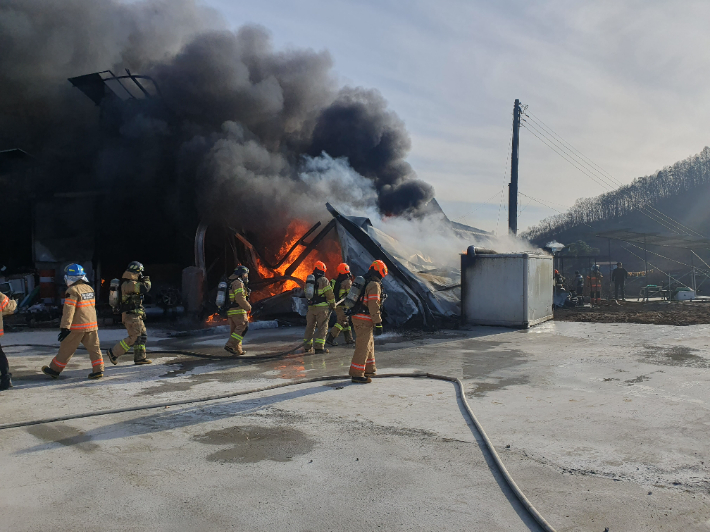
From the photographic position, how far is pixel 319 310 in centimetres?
870

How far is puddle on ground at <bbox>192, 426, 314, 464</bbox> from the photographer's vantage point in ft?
12.4

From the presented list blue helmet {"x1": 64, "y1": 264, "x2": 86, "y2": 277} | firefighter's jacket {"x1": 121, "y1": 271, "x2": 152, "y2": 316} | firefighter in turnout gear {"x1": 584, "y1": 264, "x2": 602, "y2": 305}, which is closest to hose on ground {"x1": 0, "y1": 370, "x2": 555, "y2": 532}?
blue helmet {"x1": 64, "y1": 264, "x2": 86, "y2": 277}

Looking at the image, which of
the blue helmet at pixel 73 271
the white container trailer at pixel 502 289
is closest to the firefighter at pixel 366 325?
the blue helmet at pixel 73 271

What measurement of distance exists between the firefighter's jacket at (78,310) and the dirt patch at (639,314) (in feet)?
35.2

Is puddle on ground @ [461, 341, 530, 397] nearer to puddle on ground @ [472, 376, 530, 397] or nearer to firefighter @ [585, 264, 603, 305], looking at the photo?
puddle on ground @ [472, 376, 530, 397]

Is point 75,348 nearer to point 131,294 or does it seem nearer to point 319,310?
point 131,294

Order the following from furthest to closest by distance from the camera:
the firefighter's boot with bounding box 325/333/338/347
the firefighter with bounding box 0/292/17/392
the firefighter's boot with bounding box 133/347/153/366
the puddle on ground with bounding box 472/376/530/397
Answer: the firefighter's boot with bounding box 325/333/338/347 < the firefighter's boot with bounding box 133/347/153/366 < the firefighter with bounding box 0/292/17/392 < the puddle on ground with bounding box 472/376/530/397

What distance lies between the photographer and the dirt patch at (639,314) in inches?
494

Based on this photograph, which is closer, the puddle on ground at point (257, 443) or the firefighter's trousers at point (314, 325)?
the puddle on ground at point (257, 443)

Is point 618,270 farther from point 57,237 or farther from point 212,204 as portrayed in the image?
point 57,237

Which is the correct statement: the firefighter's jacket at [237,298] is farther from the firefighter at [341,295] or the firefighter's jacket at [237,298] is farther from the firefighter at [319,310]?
the firefighter at [341,295]

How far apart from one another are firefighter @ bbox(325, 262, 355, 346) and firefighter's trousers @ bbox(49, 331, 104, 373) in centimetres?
371

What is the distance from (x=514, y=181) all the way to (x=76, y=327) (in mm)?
16887

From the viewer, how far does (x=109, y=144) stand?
16125 millimetres
